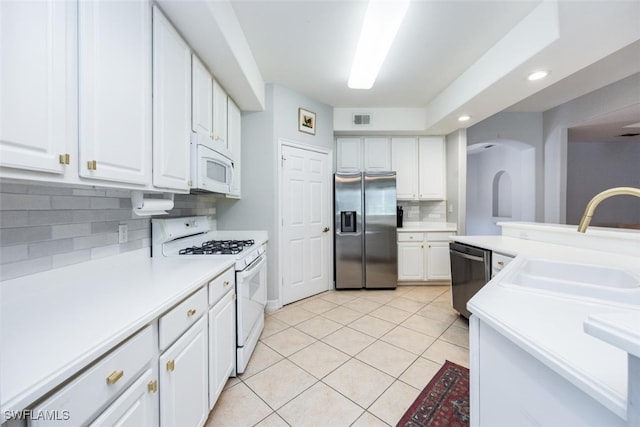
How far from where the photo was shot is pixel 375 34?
1812mm

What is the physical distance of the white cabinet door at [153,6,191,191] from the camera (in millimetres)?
1381

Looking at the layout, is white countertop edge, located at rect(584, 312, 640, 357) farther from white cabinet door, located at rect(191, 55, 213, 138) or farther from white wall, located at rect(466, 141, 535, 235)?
white wall, located at rect(466, 141, 535, 235)

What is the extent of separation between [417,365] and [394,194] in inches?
86.8

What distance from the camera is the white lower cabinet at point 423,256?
12.2 feet

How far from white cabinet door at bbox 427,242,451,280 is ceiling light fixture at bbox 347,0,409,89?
2526mm

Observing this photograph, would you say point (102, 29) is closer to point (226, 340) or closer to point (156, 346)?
point (156, 346)

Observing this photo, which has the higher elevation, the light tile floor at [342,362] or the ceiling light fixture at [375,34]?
the ceiling light fixture at [375,34]

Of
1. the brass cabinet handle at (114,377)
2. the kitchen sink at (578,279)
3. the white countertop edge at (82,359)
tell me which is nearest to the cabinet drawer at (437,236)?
the kitchen sink at (578,279)

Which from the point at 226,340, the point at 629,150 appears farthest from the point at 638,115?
the point at 226,340

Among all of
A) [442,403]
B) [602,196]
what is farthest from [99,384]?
[602,196]

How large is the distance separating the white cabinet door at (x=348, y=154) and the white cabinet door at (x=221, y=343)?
8.95ft

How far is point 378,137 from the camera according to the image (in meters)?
3.95

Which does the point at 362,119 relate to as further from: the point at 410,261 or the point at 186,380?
the point at 186,380

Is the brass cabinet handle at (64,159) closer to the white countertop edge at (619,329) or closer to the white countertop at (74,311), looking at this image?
the white countertop at (74,311)
